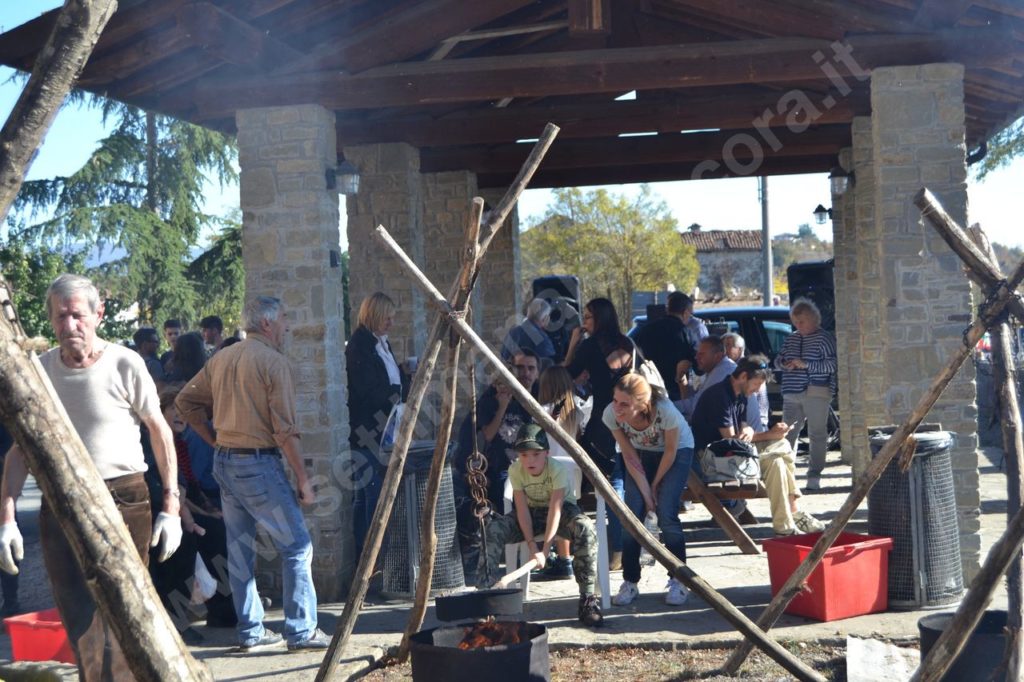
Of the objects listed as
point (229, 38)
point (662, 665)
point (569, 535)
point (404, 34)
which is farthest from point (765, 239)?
point (662, 665)

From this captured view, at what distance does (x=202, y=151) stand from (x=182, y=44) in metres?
18.3

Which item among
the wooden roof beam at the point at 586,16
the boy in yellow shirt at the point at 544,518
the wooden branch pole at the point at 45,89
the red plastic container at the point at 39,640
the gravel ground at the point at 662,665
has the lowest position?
the gravel ground at the point at 662,665

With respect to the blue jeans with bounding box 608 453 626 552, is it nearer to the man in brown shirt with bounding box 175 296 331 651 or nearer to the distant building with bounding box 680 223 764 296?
the man in brown shirt with bounding box 175 296 331 651

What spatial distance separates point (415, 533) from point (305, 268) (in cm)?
182

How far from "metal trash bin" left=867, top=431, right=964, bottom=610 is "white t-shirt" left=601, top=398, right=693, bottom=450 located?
1.16m

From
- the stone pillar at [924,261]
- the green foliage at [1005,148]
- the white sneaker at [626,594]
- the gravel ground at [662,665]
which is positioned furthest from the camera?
the green foliage at [1005,148]

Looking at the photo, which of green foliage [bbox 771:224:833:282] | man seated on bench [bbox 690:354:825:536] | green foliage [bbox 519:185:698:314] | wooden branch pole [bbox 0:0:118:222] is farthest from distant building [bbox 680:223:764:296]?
wooden branch pole [bbox 0:0:118:222]

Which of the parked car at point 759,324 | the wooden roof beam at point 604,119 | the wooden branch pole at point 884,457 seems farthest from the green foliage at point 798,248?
the wooden branch pole at point 884,457

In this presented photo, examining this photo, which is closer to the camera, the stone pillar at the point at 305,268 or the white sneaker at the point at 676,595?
the white sneaker at the point at 676,595

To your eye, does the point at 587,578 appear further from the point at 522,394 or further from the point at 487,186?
the point at 487,186

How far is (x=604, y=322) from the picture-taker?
26.0 feet

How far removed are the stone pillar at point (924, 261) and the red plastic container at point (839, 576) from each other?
1004mm

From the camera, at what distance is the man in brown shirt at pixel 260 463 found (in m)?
5.83

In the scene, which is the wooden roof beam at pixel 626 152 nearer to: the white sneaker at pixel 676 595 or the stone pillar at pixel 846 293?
the stone pillar at pixel 846 293
